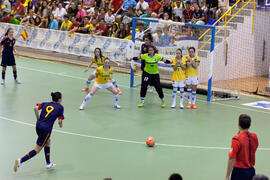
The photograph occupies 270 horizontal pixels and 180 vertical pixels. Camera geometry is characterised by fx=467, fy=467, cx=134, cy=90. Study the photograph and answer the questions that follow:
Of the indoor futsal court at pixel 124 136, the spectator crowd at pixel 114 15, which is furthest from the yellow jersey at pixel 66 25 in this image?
the indoor futsal court at pixel 124 136

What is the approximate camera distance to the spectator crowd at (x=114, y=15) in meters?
19.3

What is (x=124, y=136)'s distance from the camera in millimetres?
12766

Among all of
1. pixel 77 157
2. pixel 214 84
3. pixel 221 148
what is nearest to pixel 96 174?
pixel 77 157

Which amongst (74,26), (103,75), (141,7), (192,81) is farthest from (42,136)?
(74,26)

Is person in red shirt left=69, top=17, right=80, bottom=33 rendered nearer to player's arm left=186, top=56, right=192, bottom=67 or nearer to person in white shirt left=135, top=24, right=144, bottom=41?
person in white shirt left=135, top=24, right=144, bottom=41

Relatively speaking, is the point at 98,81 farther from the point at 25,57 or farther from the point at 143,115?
the point at 25,57

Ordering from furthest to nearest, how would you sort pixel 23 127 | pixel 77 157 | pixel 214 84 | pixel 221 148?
1. pixel 214 84
2. pixel 23 127
3. pixel 221 148
4. pixel 77 157

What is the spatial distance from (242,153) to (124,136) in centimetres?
577

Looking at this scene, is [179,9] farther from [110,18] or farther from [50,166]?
[50,166]

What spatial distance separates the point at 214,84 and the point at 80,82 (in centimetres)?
568

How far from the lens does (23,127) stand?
13.4m

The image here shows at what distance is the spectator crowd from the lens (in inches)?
760

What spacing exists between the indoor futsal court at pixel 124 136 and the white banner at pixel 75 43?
11.2 feet

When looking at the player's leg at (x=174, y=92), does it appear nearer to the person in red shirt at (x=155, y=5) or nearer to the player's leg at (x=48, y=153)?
the player's leg at (x=48, y=153)
